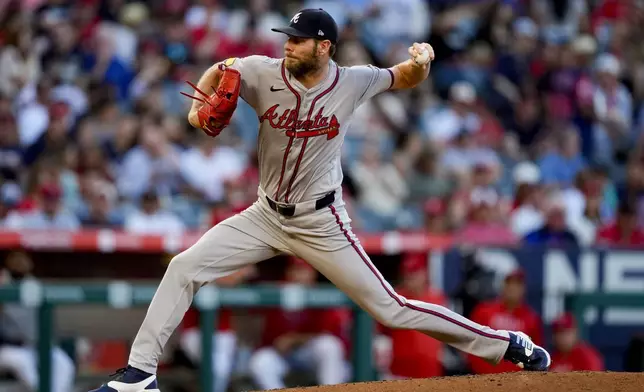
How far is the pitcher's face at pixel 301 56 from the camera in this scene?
526cm

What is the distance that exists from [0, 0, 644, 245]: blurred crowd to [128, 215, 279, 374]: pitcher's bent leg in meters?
3.34

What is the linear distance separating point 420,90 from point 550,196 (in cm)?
210

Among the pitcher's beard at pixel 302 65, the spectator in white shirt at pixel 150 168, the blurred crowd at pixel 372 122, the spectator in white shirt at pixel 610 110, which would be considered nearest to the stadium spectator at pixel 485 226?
the blurred crowd at pixel 372 122

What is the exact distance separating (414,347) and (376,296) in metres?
2.94

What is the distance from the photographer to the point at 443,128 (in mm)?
12000

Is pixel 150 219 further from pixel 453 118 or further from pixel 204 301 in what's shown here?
pixel 453 118

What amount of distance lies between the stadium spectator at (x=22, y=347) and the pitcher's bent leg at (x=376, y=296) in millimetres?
2927

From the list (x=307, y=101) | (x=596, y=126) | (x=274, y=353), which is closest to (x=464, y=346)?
(x=307, y=101)

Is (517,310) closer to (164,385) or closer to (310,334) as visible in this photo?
(310,334)

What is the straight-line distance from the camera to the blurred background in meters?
8.28

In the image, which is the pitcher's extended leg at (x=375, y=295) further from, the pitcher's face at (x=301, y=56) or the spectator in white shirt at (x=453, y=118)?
the spectator in white shirt at (x=453, y=118)

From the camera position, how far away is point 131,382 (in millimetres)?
5137

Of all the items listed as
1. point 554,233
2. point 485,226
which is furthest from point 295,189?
point 554,233

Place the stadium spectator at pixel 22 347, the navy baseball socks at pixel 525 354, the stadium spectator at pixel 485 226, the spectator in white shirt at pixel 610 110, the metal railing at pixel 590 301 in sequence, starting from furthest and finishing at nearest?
the spectator in white shirt at pixel 610 110
the stadium spectator at pixel 485 226
the metal railing at pixel 590 301
the stadium spectator at pixel 22 347
the navy baseball socks at pixel 525 354
